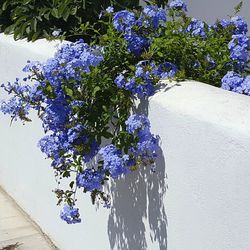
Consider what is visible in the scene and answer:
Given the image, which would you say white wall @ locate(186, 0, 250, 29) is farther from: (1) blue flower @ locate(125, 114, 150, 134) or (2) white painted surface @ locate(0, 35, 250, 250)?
(1) blue flower @ locate(125, 114, 150, 134)

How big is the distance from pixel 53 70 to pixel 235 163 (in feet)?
3.57

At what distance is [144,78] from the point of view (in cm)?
275

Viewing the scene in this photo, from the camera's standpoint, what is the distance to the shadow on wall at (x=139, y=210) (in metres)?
2.77

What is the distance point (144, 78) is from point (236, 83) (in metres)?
0.43

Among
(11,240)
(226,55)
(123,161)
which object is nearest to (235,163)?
(123,161)

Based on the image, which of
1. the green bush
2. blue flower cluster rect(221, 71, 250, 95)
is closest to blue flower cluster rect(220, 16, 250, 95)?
blue flower cluster rect(221, 71, 250, 95)

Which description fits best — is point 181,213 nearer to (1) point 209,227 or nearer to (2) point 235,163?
(1) point 209,227

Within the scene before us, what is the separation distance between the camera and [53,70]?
9.32 ft

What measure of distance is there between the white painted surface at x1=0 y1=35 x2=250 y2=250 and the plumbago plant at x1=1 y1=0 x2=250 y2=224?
0.11 meters

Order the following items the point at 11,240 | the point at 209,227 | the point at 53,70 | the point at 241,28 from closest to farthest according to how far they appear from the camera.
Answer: the point at 209,227, the point at 53,70, the point at 241,28, the point at 11,240

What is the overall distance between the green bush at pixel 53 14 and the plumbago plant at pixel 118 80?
3.86 feet

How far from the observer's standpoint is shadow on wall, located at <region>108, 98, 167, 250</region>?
9.09 feet

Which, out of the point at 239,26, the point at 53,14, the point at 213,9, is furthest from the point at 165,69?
the point at 213,9

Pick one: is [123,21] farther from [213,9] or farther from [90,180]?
[213,9]
